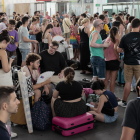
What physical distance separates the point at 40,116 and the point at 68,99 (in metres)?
0.53

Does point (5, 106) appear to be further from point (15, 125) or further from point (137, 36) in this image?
point (137, 36)

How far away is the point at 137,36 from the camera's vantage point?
4.41m

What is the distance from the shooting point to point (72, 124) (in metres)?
3.65

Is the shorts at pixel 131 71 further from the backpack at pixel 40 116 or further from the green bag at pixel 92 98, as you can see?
the backpack at pixel 40 116

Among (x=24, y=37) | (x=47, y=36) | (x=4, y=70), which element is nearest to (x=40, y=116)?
(x=4, y=70)

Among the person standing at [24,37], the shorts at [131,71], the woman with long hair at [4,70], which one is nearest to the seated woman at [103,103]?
the shorts at [131,71]

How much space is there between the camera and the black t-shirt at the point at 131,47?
4.41 metres

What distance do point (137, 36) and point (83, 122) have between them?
1.86 m

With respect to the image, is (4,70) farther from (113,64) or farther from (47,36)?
(47,36)

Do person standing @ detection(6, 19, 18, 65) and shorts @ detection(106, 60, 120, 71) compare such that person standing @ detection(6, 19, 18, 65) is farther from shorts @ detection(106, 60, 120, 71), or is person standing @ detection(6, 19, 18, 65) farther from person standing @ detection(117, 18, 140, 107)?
person standing @ detection(117, 18, 140, 107)

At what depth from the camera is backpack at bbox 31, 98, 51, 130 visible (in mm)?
3824

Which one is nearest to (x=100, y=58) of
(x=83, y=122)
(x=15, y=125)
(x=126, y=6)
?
(x=83, y=122)

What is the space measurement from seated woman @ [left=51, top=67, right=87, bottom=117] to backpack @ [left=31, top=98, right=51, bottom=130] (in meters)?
0.18

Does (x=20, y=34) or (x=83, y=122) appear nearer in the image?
(x=83, y=122)
